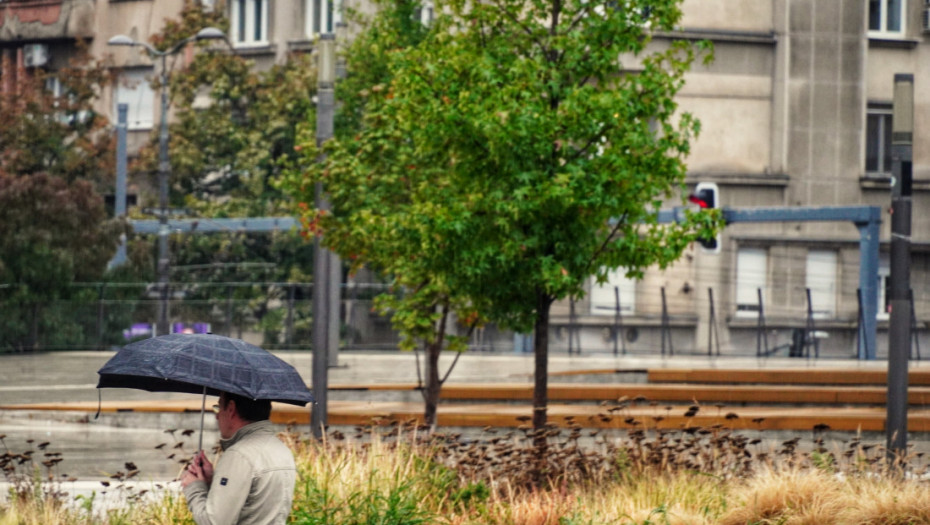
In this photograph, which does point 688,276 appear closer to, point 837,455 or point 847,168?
point 847,168

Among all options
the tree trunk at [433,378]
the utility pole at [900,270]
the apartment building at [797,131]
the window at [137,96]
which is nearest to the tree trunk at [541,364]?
the tree trunk at [433,378]

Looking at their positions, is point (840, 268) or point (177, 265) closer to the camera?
point (840, 268)

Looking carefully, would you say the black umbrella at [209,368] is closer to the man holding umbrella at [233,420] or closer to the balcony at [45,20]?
the man holding umbrella at [233,420]

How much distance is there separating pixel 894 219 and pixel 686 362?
14408mm

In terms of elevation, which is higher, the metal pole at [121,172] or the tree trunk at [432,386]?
the metal pole at [121,172]

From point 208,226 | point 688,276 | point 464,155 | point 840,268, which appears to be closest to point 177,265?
point 208,226

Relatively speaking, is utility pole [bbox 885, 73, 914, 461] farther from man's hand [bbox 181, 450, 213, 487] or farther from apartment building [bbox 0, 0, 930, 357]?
apartment building [bbox 0, 0, 930, 357]

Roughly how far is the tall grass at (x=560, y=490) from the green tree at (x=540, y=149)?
2.10m

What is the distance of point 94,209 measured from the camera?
3678 cm

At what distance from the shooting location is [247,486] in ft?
17.3

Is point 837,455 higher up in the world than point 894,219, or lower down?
lower down

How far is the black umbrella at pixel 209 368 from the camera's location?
5320 millimetres

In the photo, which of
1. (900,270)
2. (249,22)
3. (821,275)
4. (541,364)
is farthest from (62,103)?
(900,270)

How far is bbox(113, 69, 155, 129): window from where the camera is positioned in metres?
49.3
